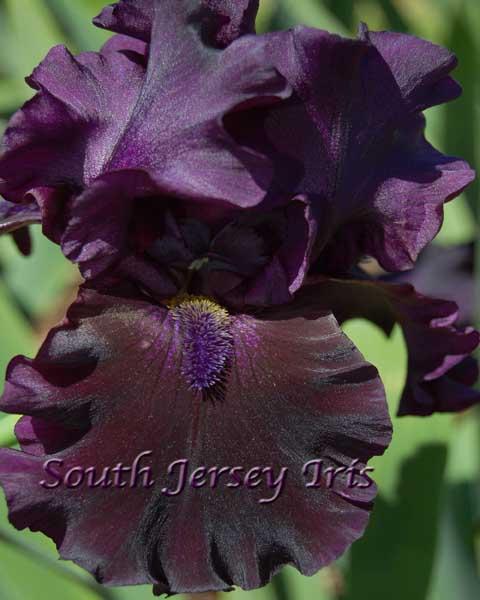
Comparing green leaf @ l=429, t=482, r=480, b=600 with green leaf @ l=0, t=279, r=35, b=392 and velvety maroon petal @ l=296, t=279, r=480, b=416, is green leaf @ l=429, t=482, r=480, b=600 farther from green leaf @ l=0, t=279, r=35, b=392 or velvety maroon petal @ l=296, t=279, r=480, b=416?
green leaf @ l=0, t=279, r=35, b=392

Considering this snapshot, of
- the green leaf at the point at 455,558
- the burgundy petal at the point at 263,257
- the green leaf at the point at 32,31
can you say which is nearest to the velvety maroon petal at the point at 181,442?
the burgundy petal at the point at 263,257

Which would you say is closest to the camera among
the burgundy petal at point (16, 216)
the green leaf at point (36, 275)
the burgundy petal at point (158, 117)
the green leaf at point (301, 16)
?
the burgundy petal at point (158, 117)

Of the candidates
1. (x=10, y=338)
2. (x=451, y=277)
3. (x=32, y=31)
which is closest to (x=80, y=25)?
(x=32, y=31)

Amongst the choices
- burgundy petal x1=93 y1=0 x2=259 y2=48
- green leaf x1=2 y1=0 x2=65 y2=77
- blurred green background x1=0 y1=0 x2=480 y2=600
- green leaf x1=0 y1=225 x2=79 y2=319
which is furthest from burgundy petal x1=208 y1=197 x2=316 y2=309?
green leaf x1=2 y1=0 x2=65 y2=77

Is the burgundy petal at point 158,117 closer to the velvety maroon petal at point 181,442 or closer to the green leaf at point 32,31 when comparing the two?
the velvety maroon petal at point 181,442

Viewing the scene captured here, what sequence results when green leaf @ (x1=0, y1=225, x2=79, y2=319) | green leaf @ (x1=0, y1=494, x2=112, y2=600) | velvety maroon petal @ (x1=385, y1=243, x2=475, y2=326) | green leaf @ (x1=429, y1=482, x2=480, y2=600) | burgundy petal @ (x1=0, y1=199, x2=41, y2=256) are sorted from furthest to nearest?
1. green leaf @ (x1=0, y1=225, x2=79, y2=319)
2. velvety maroon petal @ (x1=385, y1=243, x2=475, y2=326)
3. green leaf @ (x1=429, y1=482, x2=480, y2=600)
4. green leaf @ (x1=0, y1=494, x2=112, y2=600)
5. burgundy petal @ (x1=0, y1=199, x2=41, y2=256)

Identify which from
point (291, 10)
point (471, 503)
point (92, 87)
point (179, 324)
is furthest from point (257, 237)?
point (291, 10)
